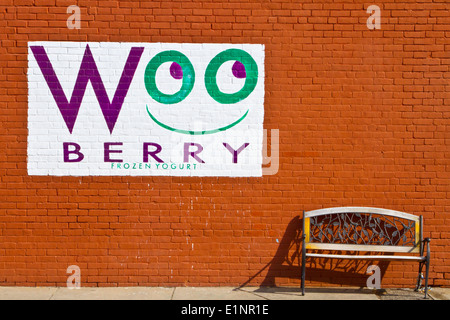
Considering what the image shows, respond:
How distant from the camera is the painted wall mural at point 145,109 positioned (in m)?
6.20

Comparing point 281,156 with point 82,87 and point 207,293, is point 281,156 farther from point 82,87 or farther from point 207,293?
point 82,87

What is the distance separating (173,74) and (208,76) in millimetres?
430

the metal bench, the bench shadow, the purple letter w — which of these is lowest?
the bench shadow

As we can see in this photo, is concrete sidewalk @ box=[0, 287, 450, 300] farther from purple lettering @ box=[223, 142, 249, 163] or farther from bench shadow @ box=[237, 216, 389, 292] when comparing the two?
purple lettering @ box=[223, 142, 249, 163]

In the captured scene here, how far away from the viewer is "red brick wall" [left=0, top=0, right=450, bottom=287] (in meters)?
6.19

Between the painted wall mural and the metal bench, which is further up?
the painted wall mural

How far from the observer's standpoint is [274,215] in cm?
626

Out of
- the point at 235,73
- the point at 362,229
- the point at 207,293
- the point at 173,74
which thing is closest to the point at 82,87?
the point at 173,74

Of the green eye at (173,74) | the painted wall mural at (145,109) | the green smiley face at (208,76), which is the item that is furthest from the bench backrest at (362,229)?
the green eye at (173,74)

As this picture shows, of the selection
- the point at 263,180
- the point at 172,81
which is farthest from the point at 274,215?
the point at 172,81

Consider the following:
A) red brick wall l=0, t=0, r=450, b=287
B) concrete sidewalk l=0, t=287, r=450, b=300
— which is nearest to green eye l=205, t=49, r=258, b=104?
red brick wall l=0, t=0, r=450, b=287

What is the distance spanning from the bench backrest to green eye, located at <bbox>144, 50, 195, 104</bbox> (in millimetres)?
2121

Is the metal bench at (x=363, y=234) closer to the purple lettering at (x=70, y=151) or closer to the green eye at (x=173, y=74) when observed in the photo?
the green eye at (x=173, y=74)

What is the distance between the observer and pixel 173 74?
246 inches
